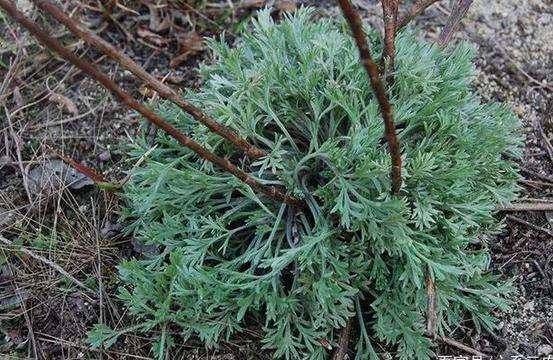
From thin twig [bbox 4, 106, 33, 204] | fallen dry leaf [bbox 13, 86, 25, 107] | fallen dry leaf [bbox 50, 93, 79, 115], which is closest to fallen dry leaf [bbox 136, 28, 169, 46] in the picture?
fallen dry leaf [bbox 50, 93, 79, 115]

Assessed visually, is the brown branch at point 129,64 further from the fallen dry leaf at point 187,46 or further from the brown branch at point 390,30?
the fallen dry leaf at point 187,46

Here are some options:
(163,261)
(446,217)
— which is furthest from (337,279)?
(163,261)

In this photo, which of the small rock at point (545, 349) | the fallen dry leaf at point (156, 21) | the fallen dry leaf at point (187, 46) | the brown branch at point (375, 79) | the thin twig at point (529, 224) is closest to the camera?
the brown branch at point (375, 79)

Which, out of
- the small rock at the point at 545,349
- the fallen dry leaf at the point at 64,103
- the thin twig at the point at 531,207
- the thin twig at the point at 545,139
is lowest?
the small rock at the point at 545,349

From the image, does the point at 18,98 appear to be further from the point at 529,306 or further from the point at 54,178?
the point at 529,306

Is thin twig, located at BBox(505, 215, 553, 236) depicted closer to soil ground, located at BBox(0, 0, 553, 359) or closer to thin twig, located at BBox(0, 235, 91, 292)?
soil ground, located at BBox(0, 0, 553, 359)

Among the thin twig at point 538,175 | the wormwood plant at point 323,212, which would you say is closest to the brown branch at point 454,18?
the wormwood plant at point 323,212
